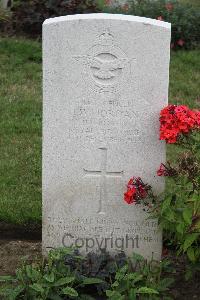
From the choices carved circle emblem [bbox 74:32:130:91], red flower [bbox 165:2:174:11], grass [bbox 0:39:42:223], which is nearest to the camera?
carved circle emblem [bbox 74:32:130:91]

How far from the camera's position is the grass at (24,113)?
550 centimetres

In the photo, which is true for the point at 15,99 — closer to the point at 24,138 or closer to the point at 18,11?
the point at 24,138

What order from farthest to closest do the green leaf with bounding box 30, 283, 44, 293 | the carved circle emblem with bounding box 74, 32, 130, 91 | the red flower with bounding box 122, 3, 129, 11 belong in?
the red flower with bounding box 122, 3, 129, 11 < the carved circle emblem with bounding box 74, 32, 130, 91 < the green leaf with bounding box 30, 283, 44, 293

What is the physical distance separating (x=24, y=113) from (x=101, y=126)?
3151mm

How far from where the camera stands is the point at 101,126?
4.34 metres

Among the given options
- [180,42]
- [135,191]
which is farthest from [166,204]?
[180,42]

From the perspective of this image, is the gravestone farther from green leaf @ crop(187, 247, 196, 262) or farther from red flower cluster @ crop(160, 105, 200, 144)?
green leaf @ crop(187, 247, 196, 262)

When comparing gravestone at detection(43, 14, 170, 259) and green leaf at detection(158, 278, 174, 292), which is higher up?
gravestone at detection(43, 14, 170, 259)

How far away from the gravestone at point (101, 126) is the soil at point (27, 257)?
0.21m

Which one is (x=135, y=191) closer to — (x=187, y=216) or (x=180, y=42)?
(x=187, y=216)

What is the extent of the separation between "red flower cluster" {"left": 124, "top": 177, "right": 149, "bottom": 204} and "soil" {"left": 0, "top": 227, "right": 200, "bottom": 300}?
1.99 feet

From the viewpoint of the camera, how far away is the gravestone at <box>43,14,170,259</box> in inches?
165

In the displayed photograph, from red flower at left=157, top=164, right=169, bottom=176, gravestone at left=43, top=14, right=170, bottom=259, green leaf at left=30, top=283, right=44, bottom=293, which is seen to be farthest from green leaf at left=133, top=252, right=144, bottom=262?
green leaf at left=30, top=283, right=44, bottom=293

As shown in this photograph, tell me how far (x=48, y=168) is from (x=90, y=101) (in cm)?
48
